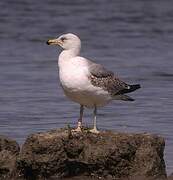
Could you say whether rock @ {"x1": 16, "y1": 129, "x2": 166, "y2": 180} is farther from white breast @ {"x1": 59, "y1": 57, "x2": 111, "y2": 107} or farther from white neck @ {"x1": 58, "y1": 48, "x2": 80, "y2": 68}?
white neck @ {"x1": 58, "y1": 48, "x2": 80, "y2": 68}

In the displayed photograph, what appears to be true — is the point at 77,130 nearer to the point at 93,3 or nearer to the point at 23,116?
the point at 23,116

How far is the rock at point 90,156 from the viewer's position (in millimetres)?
10078

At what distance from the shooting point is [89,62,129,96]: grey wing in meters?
10.5

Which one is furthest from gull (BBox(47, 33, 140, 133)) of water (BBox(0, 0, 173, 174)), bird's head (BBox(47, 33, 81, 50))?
water (BBox(0, 0, 173, 174))

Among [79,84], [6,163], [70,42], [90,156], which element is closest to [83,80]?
[79,84]

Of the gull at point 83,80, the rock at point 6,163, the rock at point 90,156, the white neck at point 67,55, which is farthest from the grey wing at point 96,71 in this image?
the rock at point 6,163

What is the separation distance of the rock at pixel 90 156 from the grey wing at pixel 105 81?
0.64 metres

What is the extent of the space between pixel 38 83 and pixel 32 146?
660cm

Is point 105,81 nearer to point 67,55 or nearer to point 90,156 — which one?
point 67,55

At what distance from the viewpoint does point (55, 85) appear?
54.0 feet

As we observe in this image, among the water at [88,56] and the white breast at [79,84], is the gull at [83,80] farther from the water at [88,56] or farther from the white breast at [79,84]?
the water at [88,56]

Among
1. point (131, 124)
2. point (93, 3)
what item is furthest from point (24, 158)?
point (93, 3)

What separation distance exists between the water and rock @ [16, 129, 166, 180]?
0.66 m

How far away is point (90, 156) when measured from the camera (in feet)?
33.0
